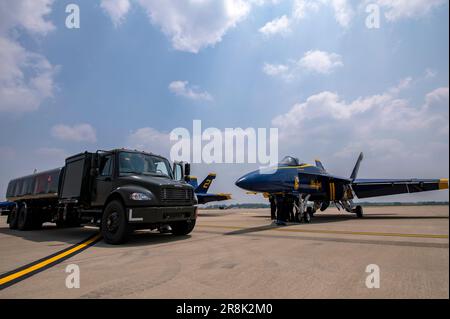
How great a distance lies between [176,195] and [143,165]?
172 cm

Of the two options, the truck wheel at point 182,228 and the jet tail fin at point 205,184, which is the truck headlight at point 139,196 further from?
the jet tail fin at point 205,184

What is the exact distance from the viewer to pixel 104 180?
818 cm

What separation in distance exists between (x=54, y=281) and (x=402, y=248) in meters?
6.50

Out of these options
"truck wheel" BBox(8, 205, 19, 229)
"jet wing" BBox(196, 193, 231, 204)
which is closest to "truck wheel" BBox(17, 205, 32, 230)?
"truck wheel" BBox(8, 205, 19, 229)

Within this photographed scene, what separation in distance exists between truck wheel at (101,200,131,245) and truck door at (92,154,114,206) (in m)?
0.63

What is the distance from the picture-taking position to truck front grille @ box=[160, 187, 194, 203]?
7.37m

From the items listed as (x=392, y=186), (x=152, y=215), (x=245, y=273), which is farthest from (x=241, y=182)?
(x=392, y=186)

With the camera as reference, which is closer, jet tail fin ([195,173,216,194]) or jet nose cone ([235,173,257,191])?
jet nose cone ([235,173,257,191])

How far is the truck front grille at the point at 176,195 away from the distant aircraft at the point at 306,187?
4.03 metres

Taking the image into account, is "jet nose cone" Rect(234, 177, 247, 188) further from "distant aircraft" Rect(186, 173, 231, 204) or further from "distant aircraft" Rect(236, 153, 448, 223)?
"distant aircraft" Rect(186, 173, 231, 204)

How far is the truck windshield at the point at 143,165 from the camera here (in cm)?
814

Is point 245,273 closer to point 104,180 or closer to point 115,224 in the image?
point 115,224

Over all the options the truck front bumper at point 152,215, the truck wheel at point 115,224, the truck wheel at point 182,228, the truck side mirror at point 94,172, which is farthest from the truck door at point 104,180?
the truck wheel at point 182,228
